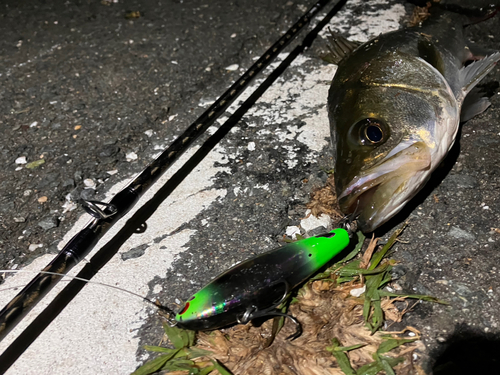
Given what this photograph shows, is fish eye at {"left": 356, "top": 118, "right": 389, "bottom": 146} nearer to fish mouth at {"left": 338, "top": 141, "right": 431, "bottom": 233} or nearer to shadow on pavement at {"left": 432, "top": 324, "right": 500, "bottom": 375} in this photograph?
fish mouth at {"left": 338, "top": 141, "right": 431, "bottom": 233}

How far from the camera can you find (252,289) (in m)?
1.67

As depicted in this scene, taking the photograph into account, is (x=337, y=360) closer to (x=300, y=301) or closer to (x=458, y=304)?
(x=300, y=301)

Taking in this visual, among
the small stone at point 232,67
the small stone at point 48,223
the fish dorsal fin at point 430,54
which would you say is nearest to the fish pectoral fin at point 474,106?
the fish dorsal fin at point 430,54

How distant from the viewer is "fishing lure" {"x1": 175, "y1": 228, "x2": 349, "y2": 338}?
1654mm

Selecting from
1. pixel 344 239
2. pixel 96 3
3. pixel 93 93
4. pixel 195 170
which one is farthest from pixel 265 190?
pixel 96 3

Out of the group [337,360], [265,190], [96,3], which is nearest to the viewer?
[337,360]

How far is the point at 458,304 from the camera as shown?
75.4 inches

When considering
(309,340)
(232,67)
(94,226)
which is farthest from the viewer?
(232,67)

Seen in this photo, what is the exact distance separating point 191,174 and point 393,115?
1385 mm

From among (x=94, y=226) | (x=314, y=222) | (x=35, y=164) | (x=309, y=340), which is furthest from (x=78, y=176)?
(x=309, y=340)

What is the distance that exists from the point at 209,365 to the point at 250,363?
0.18 m

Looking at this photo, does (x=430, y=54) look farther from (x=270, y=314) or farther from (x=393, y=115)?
(x=270, y=314)

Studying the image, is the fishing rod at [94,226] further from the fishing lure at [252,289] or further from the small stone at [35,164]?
the small stone at [35,164]

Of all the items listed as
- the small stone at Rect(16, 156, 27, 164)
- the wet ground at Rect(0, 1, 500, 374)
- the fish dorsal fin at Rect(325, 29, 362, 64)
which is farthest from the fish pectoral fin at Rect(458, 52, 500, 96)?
the small stone at Rect(16, 156, 27, 164)
